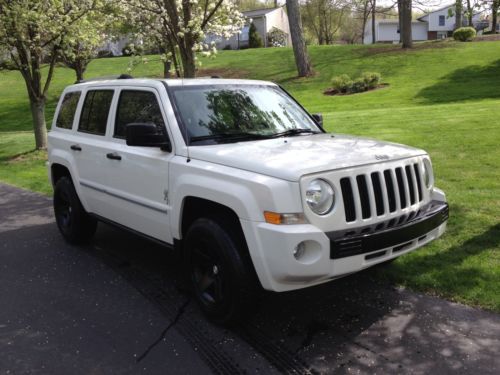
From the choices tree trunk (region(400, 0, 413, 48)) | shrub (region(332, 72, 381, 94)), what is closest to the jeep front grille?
shrub (region(332, 72, 381, 94))

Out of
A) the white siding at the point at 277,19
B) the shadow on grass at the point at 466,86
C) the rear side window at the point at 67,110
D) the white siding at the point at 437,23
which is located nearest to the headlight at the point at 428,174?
the rear side window at the point at 67,110

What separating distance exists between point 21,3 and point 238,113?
33.6 feet

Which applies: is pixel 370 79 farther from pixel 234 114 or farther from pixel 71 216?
pixel 234 114

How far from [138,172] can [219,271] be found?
55.1 inches

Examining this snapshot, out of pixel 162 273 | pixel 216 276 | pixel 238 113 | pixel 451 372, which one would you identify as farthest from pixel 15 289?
pixel 451 372

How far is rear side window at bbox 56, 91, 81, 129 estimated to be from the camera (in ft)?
20.3

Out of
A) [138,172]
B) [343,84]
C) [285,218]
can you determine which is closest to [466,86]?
[343,84]

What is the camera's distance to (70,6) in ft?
44.4

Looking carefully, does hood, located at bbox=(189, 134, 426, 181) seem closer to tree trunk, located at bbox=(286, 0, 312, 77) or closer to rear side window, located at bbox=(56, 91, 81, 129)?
rear side window, located at bbox=(56, 91, 81, 129)

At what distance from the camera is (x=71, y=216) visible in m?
6.22

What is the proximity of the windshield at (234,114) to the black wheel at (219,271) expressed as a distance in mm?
857

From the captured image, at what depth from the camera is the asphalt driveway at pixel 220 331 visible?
3.50m

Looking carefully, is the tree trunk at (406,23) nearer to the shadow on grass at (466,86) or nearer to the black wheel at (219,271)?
the shadow on grass at (466,86)

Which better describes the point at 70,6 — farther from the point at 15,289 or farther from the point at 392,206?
the point at 392,206
